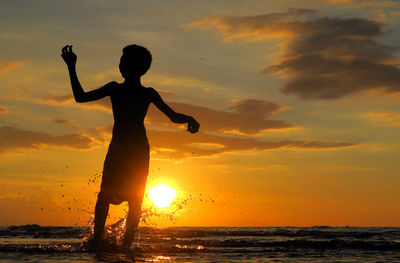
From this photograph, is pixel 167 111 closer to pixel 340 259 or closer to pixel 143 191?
pixel 143 191

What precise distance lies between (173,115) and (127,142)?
79 cm

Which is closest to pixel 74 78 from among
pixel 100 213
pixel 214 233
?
pixel 100 213

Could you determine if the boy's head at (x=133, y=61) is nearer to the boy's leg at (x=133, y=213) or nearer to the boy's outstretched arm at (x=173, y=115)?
the boy's outstretched arm at (x=173, y=115)

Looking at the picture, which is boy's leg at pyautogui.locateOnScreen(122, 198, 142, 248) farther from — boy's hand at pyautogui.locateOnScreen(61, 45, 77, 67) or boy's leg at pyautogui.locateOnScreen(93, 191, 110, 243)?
boy's hand at pyautogui.locateOnScreen(61, 45, 77, 67)

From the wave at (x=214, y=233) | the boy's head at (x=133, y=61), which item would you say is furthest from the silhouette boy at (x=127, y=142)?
the wave at (x=214, y=233)

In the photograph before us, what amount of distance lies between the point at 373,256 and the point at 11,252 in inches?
234

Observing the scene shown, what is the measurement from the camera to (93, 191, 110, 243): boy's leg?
6422 mm

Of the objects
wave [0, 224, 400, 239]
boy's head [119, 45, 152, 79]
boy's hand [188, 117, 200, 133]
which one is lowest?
wave [0, 224, 400, 239]

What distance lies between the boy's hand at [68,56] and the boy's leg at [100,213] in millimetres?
1811

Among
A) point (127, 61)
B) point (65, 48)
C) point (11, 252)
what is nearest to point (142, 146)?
point (127, 61)

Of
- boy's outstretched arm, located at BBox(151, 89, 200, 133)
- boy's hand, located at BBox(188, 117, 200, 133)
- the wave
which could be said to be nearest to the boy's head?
boy's outstretched arm, located at BBox(151, 89, 200, 133)

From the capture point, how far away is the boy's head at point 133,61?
6523mm

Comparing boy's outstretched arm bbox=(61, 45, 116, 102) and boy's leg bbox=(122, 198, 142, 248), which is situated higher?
boy's outstretched arm bbox=(61, 45, 116, 102)

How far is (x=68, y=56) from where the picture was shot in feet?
20.1
